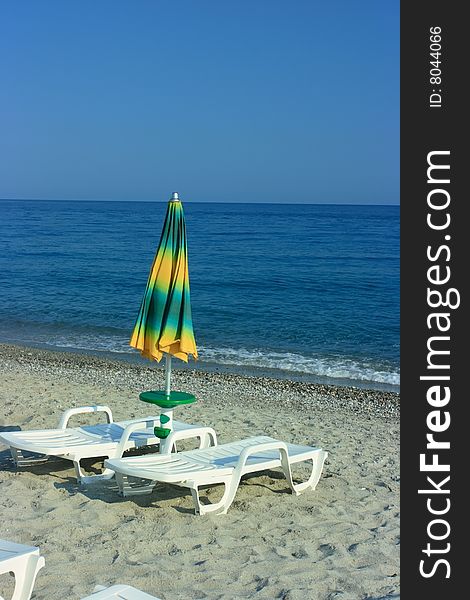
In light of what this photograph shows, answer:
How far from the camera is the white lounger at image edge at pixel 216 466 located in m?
5.82

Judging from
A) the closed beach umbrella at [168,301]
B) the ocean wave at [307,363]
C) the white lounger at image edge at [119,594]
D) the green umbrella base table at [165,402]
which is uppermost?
the closed beach umbrella at [168,301]

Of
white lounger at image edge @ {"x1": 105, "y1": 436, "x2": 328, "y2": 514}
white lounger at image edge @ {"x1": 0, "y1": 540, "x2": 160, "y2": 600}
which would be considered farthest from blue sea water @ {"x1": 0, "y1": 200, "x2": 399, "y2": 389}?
white lounger at image edge @ {"x1": 0, "y1": 540, "x2": 160, "y2": 600}

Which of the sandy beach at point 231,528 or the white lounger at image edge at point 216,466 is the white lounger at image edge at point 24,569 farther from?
the white lounger at image edge at point 216,466

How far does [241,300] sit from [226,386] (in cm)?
1261

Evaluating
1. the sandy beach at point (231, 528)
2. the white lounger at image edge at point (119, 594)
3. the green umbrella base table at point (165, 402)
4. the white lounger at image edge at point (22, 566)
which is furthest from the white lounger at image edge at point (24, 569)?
the green umbrella base table at point (165, 402)

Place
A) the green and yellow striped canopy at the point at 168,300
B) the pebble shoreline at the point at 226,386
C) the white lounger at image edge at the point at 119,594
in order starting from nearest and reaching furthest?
the white lounger at image edge at the point at 119,594 → the green and yellow striped canopy at the point at 168,300 → the pebble shoreline at the point at 226,386

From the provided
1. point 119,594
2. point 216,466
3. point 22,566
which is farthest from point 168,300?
point 119,594

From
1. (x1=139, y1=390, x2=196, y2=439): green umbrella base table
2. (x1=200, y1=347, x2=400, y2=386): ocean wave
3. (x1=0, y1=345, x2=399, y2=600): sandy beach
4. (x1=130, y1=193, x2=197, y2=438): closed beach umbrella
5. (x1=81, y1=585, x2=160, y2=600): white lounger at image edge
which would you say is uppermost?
(x1=130, y1=193, x2=197, y2=438): closed beach umbrella

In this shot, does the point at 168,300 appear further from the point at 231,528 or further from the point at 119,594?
the point at 119,594

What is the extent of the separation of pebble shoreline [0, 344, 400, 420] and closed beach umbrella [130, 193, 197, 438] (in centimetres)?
390

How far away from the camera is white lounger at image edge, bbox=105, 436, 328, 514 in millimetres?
5816

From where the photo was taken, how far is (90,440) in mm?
6809

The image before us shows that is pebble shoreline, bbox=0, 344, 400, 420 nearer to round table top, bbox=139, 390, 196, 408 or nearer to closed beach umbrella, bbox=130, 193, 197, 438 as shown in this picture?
round table top, bbox=139, 390, 196, 408

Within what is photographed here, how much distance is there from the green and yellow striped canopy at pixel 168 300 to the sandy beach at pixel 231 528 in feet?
4.04
